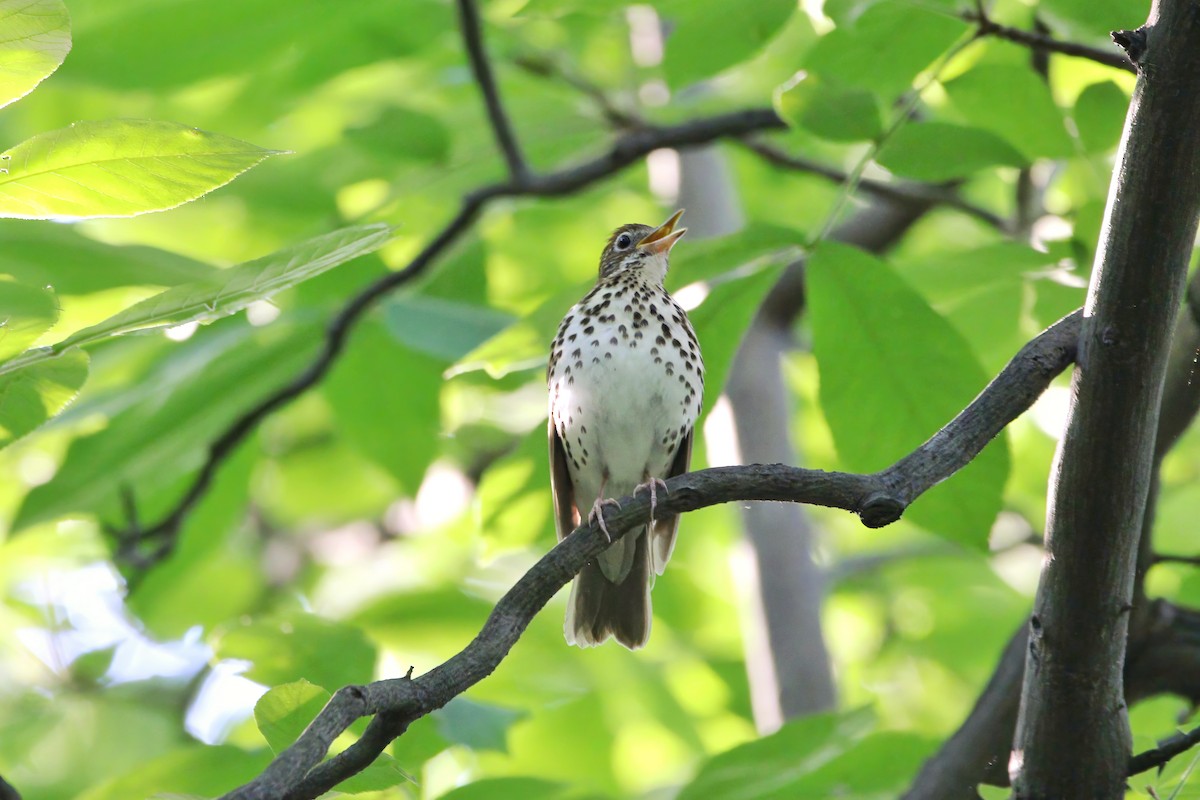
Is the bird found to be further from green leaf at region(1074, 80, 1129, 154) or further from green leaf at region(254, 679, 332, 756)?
green leaf at region(254, 679, 332, 756)

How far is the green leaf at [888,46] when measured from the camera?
3.06 meters

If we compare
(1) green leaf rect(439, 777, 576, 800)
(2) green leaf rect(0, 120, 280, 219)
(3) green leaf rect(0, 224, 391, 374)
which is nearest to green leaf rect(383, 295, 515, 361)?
(1) green leaf rect(439, 777, 576, 800)

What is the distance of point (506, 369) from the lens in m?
3.43

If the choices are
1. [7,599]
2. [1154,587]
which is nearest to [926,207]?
[1154,587]

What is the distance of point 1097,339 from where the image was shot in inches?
98.3

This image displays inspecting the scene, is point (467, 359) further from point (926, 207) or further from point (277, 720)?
point (926, 207)

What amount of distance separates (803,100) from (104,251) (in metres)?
2.08

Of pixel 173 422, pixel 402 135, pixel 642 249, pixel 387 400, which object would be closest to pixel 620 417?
pixel 387 400

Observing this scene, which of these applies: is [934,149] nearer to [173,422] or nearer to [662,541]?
[662,541]

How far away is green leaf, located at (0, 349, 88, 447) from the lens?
2.07m

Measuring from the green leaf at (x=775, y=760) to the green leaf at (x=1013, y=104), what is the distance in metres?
1.53

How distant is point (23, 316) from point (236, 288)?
0.32 meters

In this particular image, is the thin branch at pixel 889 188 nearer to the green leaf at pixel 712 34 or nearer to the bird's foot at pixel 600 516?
the green leaf at pixel 712 34

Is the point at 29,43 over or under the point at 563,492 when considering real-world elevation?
over
